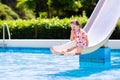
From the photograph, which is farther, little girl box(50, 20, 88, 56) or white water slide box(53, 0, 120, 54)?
white water slide box(53, 0, 120, 54)

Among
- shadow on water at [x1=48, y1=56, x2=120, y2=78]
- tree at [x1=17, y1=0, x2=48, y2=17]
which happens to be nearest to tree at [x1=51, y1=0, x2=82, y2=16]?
tree at [x1=17, y1=0, x2=48, y2=17]

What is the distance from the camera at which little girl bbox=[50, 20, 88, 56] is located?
32.0 feet

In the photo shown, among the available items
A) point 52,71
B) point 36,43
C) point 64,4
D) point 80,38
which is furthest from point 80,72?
point 64,4

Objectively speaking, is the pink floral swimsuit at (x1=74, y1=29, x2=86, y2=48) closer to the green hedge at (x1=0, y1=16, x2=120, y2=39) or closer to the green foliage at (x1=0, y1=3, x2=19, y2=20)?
the green hedge at (x1=0, y1=16, x2=120, y2=39)

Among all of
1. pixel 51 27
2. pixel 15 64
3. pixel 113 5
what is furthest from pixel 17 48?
pixel 113 5

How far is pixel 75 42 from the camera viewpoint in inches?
403

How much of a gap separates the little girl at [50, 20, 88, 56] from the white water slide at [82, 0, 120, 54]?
550mm

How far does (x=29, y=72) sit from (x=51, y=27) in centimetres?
932

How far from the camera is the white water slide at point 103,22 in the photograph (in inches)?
435

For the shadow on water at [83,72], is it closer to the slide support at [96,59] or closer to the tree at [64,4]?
the slide support at [96,59]

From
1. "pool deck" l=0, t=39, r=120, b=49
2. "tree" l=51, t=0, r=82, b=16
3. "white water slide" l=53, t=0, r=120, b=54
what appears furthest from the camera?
"tree" l=51, t=0, r=82, b=16

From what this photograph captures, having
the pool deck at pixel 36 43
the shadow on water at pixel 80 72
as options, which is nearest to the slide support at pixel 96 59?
the shadow on water at pixel 80 72

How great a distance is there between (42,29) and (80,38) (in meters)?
9.42

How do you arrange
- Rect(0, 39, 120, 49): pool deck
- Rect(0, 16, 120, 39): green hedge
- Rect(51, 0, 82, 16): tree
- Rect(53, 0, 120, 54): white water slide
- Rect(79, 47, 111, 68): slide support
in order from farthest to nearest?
Rect(51, 0, 82, 16): tree, Rect(0, 16, 120, 39): green hedge, Rect(0, 39, 120, 49): pool deck, Rect(79, 47, 111, 68): slide support, Rect(53, 0, 120, 54): white water slide
